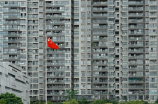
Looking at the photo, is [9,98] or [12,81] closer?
[9,98]

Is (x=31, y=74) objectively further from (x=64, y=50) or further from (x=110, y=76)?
(x=110, y=76)

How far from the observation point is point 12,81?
12431cm

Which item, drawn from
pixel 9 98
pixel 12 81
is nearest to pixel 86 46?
pixel 12 81

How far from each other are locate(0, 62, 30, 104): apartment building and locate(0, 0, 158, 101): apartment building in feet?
73.2

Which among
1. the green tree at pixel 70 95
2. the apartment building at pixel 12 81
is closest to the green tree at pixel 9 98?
the apartment building at pixel 12 81

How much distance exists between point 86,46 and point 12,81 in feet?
185

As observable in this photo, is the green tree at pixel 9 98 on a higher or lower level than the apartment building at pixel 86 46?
lower

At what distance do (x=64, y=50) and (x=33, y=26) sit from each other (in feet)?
49.6

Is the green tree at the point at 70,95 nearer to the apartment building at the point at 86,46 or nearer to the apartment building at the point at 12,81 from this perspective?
the apartment building at the point at 86,46

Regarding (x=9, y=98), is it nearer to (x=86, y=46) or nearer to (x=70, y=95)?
(x=70, y=95)

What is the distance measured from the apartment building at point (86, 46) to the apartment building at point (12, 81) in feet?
73.2

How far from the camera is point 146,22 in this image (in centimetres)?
17550

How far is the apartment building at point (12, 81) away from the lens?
11200 cm

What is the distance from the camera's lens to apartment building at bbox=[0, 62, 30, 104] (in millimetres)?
112000
